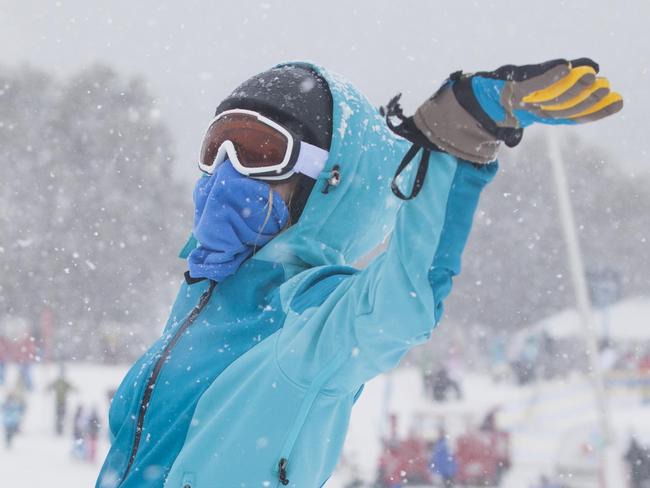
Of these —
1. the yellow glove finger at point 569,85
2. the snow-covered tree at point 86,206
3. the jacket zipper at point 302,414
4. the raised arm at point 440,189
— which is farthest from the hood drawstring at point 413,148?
the snow-covered tree at point 86,206

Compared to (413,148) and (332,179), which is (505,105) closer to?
(413,148)

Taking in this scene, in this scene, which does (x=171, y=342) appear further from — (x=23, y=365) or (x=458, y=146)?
(x=23, y=365)

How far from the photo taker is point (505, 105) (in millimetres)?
1053

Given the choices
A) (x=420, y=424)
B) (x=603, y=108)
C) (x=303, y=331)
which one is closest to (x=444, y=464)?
(x=420, y=424)

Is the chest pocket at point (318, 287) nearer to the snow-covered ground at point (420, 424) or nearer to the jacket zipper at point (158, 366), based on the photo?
the jacket zipper at point (158, 366)

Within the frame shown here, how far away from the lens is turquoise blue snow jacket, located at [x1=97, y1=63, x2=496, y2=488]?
46.6 inches

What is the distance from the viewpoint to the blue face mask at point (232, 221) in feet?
5.20

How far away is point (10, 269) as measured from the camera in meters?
26.6

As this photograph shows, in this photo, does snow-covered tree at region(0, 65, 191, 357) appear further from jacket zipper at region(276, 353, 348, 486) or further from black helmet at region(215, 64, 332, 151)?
jacket zipper at region(276, 353, 348, 486)

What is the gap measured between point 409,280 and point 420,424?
35.0 ft

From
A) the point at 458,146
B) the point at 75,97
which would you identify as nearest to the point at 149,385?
the point at 458,146

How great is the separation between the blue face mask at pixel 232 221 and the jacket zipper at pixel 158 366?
0.06 m

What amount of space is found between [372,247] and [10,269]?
26.6 metres

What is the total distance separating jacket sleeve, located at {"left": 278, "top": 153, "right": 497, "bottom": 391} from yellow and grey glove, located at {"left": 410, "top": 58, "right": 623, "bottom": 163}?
37 mm
